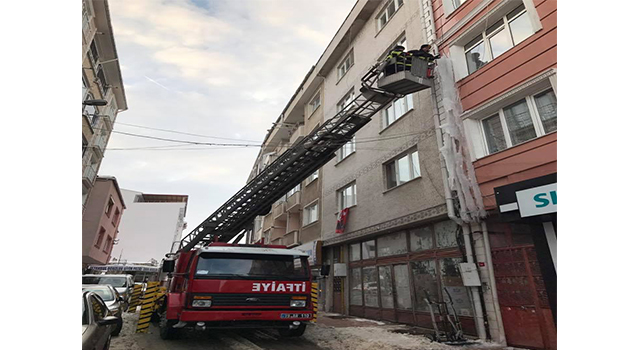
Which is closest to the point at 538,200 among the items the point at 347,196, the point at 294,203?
the point at 347,196

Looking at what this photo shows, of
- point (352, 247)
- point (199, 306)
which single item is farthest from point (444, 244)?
point (199, 306)

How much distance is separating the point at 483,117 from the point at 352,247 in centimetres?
802

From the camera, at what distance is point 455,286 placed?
912 centimetres

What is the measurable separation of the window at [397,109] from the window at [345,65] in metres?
5.16

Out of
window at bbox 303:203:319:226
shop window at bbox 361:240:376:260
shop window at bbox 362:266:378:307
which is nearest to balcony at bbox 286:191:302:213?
window at bbox 303:203:319:226

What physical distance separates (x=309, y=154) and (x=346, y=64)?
8615 millimetres

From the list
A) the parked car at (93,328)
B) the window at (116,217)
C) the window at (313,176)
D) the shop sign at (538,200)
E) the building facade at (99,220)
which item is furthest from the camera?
the window at (116,217)

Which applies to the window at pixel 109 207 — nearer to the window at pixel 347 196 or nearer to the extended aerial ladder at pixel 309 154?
the extended aerial ladder at pixel 309 154

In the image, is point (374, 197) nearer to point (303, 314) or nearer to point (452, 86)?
point (452, 86)

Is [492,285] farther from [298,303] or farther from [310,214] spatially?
[310,214]

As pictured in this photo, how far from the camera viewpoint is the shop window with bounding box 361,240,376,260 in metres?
13.2

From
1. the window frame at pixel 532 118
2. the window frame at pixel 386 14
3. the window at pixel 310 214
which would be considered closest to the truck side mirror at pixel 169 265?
the window frame at pixel 532 118

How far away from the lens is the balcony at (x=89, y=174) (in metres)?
22.0

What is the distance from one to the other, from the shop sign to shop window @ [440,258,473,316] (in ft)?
8.06
